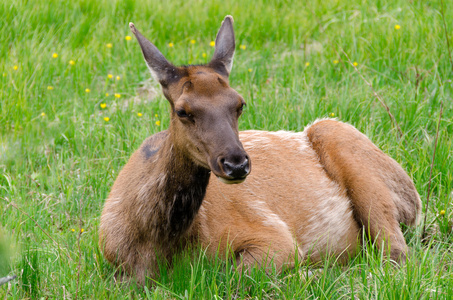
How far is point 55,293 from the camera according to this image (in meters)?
4.08

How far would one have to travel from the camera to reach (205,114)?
3.95 meters

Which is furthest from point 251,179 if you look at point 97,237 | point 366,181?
point 97,237

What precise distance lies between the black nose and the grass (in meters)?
0.72

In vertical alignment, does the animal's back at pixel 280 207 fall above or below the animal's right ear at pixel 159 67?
below

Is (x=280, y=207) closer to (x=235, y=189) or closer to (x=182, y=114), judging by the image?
(x=235, y=189)

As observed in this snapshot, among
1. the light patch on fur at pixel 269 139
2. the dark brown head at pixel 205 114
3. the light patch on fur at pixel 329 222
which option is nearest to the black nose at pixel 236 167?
the dark brown head at pixel 205 114

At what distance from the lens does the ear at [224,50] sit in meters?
4.54

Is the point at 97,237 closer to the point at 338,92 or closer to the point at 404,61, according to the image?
the point at 338,92

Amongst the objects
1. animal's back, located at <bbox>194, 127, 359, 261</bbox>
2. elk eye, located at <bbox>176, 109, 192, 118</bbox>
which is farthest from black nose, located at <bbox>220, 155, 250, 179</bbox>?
animal's back, located at <bbox>194, 127, 359, 261</bbox>

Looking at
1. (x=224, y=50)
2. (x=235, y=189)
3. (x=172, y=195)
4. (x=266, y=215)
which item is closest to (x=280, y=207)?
(x=266, y=215)

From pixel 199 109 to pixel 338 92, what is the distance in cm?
321

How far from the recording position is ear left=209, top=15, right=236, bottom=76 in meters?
4.54

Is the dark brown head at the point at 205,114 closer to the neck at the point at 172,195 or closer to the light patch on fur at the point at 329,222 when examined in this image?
the neck at the point at 172,195

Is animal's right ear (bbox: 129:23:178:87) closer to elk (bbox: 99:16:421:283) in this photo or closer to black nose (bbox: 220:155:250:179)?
elk (bbox: 99:16:421:283)
